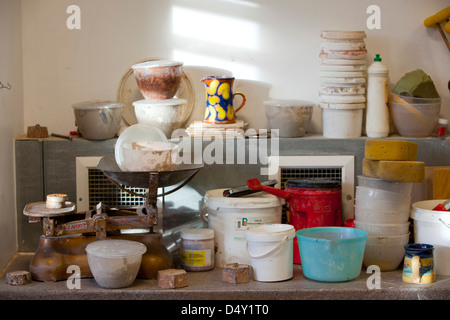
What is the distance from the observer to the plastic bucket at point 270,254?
3.64m

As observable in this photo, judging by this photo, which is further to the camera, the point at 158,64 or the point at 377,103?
the point at 377,103

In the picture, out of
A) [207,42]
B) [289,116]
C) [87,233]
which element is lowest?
[87,233]

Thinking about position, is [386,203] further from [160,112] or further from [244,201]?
[160,112]

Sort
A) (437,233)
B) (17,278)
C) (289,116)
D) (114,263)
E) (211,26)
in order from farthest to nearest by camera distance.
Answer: (211,26), (289,116), (437,233), (17,278), (114,263)

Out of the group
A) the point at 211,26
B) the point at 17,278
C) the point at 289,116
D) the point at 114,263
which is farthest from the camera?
the point at 211,26

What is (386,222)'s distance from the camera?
12.7ft

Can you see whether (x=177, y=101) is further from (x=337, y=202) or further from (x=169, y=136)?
(x=337, y=202)

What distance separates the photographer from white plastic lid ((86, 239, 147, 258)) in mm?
3494

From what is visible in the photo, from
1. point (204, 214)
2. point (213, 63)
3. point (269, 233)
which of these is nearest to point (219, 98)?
Answer: point (213, 63)

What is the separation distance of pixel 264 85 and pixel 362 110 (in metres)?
0.70

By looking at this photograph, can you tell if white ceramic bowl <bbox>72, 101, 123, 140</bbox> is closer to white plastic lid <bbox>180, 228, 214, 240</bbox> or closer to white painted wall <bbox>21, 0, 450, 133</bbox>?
white painted wall <bbox>21, 0, 450, 133</bbox>

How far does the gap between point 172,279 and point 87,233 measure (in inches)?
25.0

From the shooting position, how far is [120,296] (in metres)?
3.47

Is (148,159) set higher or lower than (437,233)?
higher
